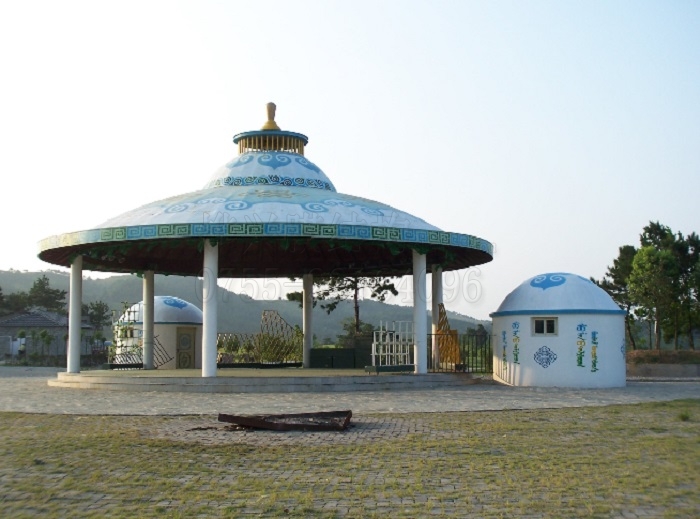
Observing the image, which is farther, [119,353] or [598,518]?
[119,353]

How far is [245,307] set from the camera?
102m

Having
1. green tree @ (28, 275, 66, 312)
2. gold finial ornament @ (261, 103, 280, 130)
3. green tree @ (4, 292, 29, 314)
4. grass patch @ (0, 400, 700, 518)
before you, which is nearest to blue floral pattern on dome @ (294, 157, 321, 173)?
gold finial ornament @ (261, 103, 280, 130)

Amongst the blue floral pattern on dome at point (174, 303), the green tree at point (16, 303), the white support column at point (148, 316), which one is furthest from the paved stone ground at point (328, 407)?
the green tree at point (16, 303)

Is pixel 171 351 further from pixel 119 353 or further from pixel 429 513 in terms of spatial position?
pixel 429 513

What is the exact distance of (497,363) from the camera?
22.2m

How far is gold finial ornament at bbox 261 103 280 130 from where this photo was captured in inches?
942

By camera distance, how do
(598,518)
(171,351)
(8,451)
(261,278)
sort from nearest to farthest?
1. (598,518)
2. (8,451)
3. (171,351)
4. (261,278)

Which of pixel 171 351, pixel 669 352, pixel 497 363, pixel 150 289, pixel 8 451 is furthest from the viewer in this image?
pixel 669 352

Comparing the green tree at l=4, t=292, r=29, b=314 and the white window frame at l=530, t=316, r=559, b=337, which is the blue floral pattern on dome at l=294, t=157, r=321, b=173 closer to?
the white window frame at l=530, t=316, r=559, b=337

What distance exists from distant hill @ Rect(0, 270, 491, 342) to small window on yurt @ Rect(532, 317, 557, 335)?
5379 cm

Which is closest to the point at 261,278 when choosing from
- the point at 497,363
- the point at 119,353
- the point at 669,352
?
the point at 119,353

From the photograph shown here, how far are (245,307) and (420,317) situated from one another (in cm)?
8345

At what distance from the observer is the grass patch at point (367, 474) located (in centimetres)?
669

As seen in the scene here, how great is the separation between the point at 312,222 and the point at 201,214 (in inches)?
95.5
